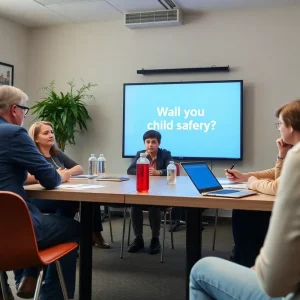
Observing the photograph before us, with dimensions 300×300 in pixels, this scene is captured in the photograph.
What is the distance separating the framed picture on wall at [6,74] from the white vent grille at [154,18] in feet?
5.65

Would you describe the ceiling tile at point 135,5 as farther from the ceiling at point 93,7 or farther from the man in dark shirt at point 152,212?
the man in dark shirt at point 152,212

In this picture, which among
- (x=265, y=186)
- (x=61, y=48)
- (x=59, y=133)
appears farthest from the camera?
(x=61, y=48)

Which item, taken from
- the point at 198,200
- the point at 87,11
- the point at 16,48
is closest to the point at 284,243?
the point at 198,200

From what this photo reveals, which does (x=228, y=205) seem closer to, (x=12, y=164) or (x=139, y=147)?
(x=12, y=164)

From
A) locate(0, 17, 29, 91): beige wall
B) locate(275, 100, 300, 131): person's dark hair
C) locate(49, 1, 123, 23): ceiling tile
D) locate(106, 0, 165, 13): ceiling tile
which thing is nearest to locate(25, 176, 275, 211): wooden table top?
locate(275, 100, 300, 131): person's dark hair

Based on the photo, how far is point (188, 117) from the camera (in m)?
5.10

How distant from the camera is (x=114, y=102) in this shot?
555cm

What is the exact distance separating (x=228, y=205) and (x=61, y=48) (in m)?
4.75

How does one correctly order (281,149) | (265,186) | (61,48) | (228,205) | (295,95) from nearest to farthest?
(228,205) < (265,186) < (281,149) < (295,95) < (61,48)

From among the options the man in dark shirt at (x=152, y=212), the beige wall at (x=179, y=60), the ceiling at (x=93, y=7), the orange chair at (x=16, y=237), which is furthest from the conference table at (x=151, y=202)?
the ceiling at (x=93, y=7)

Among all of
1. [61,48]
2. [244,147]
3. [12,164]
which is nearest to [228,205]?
[12,164]

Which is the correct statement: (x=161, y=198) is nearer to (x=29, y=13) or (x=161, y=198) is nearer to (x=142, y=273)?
(x=142, y=273)

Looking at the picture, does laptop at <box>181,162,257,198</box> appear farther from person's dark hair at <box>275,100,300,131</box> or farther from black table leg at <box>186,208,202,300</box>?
person's dark hair at <box>275,100,300,131</box>

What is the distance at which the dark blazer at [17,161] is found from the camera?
5.98ft
